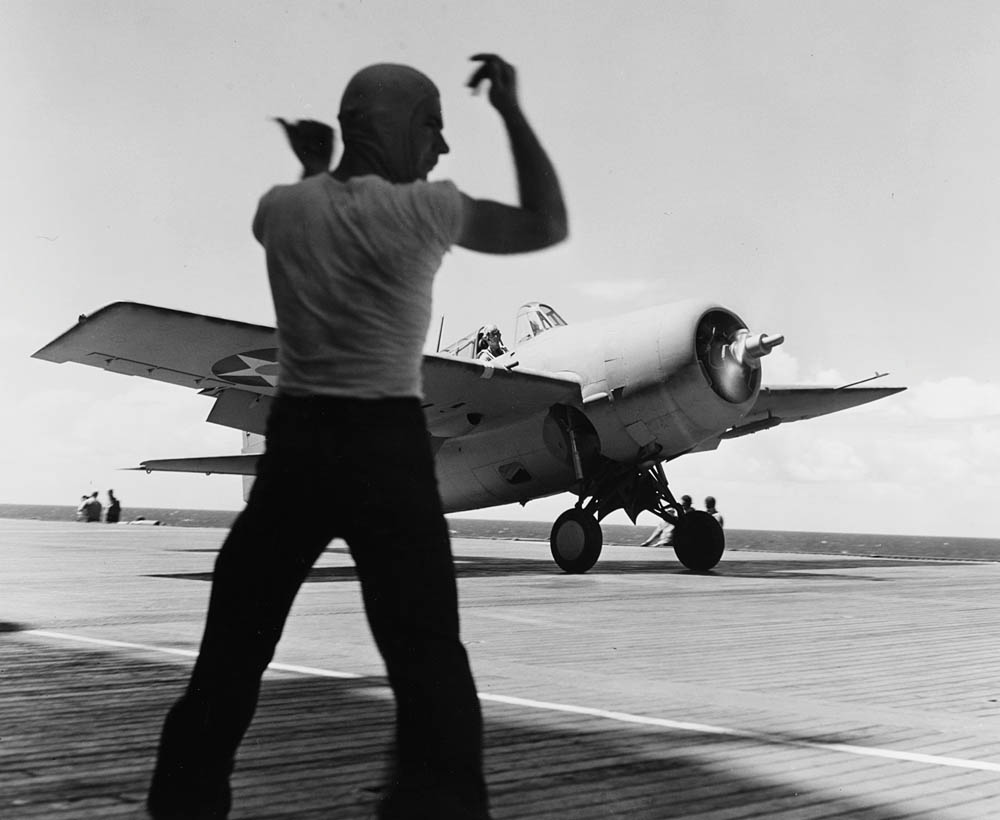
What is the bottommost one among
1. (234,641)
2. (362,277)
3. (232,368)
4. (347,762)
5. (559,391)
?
(347,762)

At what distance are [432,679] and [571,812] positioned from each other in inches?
43.8

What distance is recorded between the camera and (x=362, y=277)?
2111mm

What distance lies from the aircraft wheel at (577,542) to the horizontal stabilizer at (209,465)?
6695 mm

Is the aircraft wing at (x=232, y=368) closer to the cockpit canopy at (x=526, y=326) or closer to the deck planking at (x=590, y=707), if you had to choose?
the cockpit canopy at (x=526, y=326)

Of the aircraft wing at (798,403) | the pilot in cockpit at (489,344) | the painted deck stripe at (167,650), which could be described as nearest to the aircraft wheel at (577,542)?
the pilot in cockpit at (489,344)

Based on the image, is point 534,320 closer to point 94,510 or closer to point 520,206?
point 520,206

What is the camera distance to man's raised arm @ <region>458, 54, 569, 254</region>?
211cm

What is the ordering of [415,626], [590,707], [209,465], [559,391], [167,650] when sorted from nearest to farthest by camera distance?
[415,626] < [590,707] < [167,650] < [559,391] < [209,465]

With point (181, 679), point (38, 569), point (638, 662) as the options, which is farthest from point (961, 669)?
point (38, 569)

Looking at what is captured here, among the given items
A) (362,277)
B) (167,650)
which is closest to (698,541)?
(167,650)


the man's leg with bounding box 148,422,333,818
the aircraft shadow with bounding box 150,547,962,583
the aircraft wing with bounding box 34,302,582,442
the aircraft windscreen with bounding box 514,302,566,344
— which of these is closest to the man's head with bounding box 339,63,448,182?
the man's leg with bounding box 148,422,333,818

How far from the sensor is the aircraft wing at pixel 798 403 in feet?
56.6

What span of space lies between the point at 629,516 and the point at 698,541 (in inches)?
44.4

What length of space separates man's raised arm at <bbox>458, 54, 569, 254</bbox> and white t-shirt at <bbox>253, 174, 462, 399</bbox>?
0.15ft
